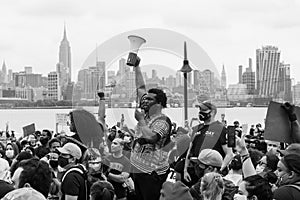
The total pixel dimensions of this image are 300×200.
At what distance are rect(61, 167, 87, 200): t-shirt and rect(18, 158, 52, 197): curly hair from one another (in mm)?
1287

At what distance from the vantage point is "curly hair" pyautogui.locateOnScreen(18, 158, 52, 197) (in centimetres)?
430

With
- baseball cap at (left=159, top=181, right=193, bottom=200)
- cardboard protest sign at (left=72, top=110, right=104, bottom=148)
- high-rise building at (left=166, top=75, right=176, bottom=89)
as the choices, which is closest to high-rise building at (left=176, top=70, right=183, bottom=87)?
high-rise building at (left=166, top=75, right=176, bottom=89)

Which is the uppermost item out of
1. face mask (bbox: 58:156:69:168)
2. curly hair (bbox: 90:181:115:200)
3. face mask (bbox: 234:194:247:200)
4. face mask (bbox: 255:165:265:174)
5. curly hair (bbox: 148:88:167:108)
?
curly hair (bbox: 148:88:167:108)

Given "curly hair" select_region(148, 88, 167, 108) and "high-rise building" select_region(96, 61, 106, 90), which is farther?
"curly hair" select_region(148, 88, 167, 108)

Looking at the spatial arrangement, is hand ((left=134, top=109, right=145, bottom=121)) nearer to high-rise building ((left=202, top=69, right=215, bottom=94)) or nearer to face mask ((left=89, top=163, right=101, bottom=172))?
high-rise building ((left=202, top=69, right=215, bottom=94))

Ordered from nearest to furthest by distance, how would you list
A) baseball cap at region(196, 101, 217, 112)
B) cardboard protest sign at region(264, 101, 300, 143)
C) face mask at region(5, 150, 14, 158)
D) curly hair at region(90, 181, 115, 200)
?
1. curly hair at region(90, 181, 115, 200)
2. baseball cap at region(196, 101, 217, 112)
3. cardboard protest sign at region(264, 101, 300, 143)
4. face mask at region(5, 150, 14, 158)

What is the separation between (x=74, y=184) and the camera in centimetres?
570

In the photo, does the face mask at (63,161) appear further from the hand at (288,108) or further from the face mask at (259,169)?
the hand at (288,108)

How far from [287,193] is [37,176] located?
1948 millimetres

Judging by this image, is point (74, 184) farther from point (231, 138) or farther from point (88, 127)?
point (231, 138)

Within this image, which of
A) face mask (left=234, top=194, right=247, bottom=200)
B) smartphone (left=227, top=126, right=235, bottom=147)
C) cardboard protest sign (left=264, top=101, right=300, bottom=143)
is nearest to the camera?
face mask (left=234, top=194, right=247, bottom=200)

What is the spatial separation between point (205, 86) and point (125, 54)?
2.84 feet

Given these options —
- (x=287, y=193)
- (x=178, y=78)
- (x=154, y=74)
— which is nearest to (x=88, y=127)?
→ (x=154, y=74)

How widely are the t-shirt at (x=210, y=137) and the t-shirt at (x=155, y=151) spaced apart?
1.40 ft
